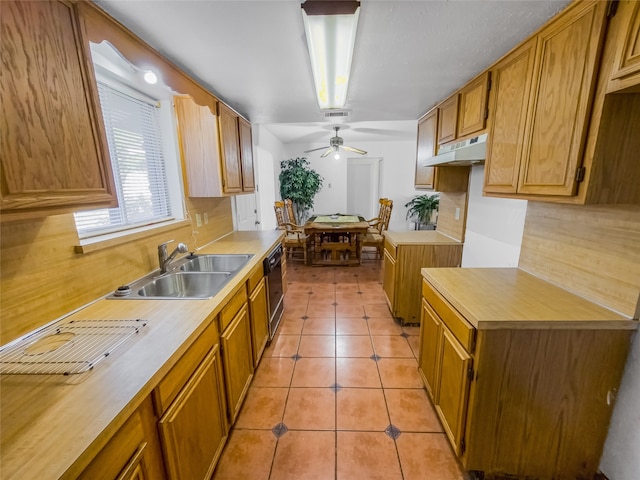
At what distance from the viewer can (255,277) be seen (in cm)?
193

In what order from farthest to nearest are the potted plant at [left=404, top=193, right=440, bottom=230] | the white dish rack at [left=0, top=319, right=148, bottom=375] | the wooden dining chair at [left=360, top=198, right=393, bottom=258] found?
the potted plant at [left=404, top=193, right=440, bottom=230], the wooden dining chair at [left=360, top=198, right=393, bottom=258], the white dish rack at [left=0, top=319, right=148, bottom=375]

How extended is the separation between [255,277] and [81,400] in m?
1.24

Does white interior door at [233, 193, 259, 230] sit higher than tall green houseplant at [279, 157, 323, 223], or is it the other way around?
tall green houseplant at [279, 157, 323, 223]

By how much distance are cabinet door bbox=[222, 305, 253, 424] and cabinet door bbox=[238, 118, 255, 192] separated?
1481 millimetres

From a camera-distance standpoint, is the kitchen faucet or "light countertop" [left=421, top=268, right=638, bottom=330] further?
the kitchen faucet

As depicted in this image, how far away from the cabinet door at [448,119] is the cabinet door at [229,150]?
182cm

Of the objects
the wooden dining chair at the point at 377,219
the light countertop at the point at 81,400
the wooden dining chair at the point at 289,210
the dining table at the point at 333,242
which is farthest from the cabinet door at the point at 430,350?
the wooden dining chair at the point at 289,210

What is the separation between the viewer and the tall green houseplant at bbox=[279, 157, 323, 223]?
19.4 ft

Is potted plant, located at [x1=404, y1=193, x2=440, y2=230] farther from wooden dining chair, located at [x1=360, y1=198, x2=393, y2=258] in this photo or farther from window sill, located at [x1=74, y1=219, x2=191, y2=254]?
window sill, located at [x1=74, y1=219, x2=191, y2=254]

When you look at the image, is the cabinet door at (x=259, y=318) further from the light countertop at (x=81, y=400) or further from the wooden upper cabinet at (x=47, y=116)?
the wooden upper cabinet at (x=47, y=116)

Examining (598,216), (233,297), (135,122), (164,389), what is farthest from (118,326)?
(598,216)

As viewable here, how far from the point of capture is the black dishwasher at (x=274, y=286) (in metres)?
→ 2.21

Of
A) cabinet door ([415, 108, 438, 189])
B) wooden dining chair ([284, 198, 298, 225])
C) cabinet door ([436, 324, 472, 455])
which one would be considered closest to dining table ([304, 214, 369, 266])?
wooden dining chair ([284, 198, 298, 225])

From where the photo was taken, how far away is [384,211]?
4.86 meters
